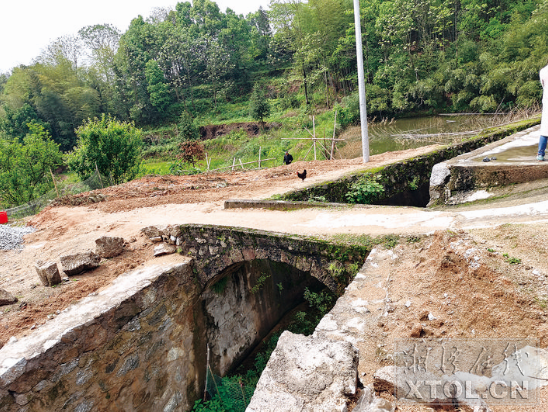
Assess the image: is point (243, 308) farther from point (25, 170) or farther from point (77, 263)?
point (25, 170)

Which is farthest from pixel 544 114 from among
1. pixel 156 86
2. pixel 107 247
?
pixel 156 86

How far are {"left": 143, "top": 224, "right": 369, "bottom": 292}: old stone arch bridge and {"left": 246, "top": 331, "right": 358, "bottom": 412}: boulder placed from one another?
2.02 m

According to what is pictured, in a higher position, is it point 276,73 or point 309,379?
point 276,73

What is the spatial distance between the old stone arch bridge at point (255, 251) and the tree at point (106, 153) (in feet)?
36.5

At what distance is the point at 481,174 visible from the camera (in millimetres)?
5555

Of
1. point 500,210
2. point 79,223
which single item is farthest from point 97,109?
point 500,210

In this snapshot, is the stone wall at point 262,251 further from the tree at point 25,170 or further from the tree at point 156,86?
the tree at point 156,86

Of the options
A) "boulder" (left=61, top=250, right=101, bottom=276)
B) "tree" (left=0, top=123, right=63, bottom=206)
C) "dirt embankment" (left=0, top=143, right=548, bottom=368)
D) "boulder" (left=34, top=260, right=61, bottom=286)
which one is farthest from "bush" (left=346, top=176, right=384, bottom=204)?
"tree" (left=0, top=123, right=63, bottom=206)

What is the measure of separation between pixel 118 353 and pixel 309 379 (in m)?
3.75

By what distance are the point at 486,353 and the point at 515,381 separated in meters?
0.25

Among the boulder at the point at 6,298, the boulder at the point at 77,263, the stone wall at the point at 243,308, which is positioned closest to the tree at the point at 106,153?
the boulder at the point at 77,263

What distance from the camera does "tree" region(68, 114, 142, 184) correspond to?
52.2 feet

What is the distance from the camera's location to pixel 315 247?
462 centimetres

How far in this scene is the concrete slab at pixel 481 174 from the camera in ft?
17.0
